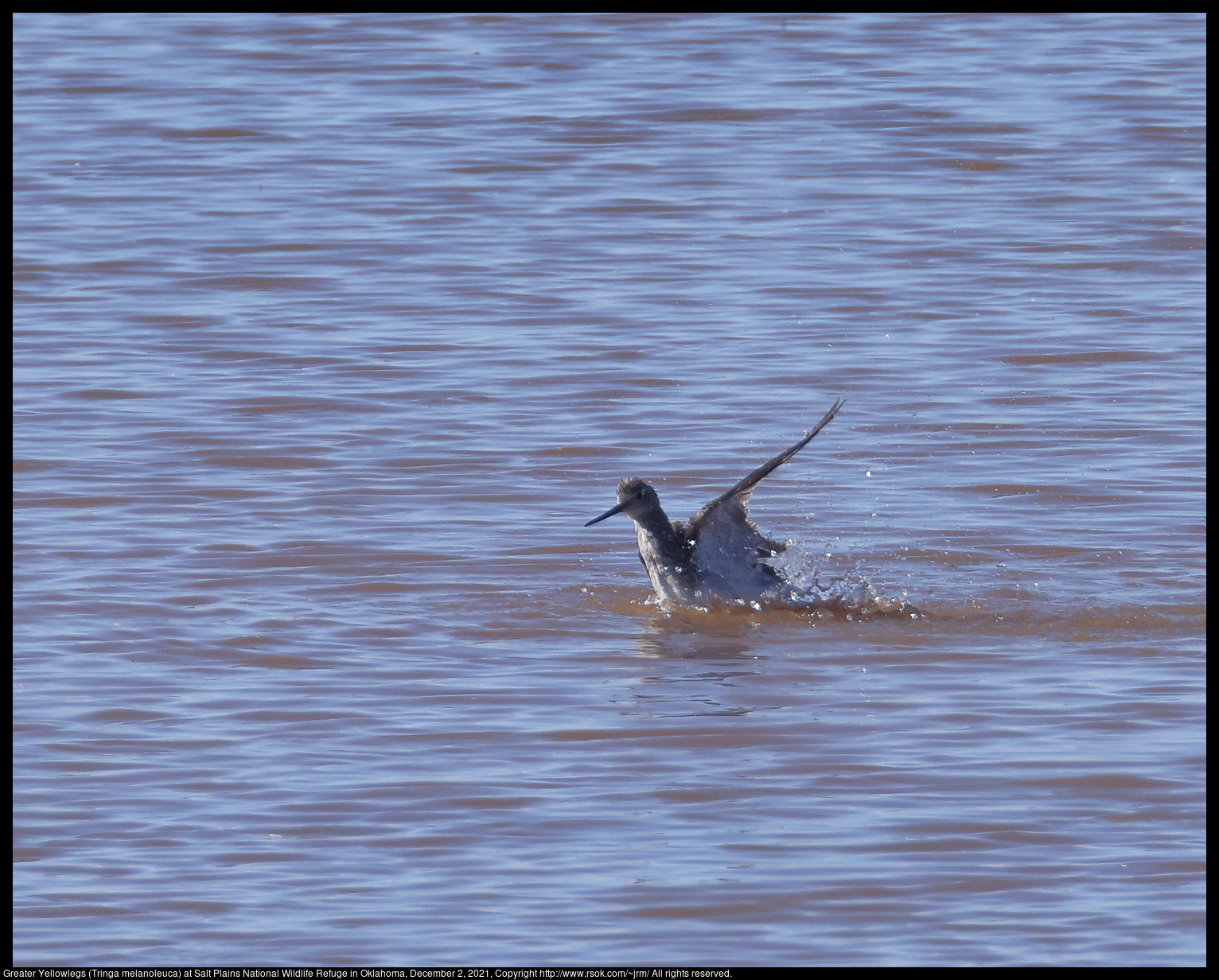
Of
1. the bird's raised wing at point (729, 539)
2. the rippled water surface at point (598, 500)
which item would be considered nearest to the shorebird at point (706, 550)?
the bird's raised wing at point (729, 539)

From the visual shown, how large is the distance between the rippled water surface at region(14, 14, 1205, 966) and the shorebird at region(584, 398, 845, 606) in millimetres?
146

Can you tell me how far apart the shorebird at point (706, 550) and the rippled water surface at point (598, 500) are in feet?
0.48

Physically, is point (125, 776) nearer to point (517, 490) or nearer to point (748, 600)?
point (748, 600)

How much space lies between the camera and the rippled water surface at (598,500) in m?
6.25

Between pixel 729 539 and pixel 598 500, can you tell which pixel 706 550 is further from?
pixel 598 500

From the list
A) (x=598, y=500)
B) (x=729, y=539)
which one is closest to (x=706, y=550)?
(x=729, y=539)

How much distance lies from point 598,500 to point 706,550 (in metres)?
1.35

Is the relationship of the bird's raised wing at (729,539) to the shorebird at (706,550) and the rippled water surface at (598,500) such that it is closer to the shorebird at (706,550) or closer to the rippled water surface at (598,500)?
the shorebird at (706,550)

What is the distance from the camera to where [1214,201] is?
52.3ft

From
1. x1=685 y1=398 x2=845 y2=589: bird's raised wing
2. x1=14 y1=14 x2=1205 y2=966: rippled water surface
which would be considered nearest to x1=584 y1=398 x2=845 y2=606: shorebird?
x1=685 y1=398 x2=845 y2=589: bird's raised wing

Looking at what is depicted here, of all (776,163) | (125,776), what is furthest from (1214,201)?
(125,776)

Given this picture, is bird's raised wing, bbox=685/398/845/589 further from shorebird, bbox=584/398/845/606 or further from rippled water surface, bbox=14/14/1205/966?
rippled water surface, bbox=14/14/1205/966

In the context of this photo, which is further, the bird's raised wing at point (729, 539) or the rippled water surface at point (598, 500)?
the bird's raised wing at point (729, 539)

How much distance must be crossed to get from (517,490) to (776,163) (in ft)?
25.2
